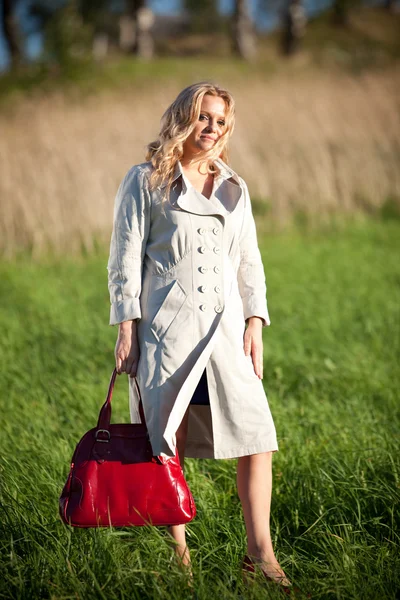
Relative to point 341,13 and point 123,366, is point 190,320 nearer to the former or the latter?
point 123,366

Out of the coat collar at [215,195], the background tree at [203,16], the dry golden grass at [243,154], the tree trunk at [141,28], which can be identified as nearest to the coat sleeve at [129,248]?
the coat collar at [215,195]

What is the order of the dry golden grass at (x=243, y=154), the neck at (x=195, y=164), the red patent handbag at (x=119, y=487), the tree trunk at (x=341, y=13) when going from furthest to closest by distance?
1. the tree trunk at (x=341, y=13)
2. the dry golden grass at (x=243, y=154)
3. the neck at (x=195, y=164)
4. the red patent handbag at (x=119, y=487)

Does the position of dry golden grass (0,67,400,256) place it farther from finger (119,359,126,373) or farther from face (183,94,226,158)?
finger (119,359,126,373)

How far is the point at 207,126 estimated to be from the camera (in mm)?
2646

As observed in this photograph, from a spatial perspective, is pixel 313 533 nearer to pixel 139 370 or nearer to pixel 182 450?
pixel 182 450

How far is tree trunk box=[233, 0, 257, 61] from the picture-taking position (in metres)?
31.7

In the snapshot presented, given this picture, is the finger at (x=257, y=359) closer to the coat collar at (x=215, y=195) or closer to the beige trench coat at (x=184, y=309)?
the beige trench coat at (x=184, y=309)

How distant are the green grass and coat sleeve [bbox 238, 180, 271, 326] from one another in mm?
856

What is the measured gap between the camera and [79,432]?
377cm

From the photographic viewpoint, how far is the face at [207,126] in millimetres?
2637

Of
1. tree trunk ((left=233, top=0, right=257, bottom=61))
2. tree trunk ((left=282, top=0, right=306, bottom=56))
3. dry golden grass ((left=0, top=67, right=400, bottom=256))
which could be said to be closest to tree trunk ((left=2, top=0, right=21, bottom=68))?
tree trunk ((left=233, top=0, right=257, bottom=61))

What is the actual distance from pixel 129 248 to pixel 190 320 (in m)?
0.33

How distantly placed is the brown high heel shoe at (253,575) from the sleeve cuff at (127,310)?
3.03 ft

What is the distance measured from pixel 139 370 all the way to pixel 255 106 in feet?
33.3
